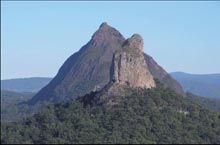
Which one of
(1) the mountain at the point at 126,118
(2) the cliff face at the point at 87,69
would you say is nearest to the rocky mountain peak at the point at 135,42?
(1) the mountain at the point at 126,118

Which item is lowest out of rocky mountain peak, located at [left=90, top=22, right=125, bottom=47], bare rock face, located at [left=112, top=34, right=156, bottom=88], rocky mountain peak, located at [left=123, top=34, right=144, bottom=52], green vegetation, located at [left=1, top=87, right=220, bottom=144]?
green vegetation, located at [left=1, top=87, right=220, bottom=144]

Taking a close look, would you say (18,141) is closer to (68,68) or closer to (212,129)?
(212,129)

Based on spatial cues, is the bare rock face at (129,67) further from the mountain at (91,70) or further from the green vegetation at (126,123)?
the mountain at (91,70)

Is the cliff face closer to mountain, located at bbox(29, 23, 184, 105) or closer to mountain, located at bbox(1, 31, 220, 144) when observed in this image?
mountain, located at bbox(29, 23, 184, 105)

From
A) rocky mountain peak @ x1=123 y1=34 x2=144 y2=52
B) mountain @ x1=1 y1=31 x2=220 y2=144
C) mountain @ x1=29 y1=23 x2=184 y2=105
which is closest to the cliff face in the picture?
mountain @ x1=29 y1=23 x2=184 y2=105

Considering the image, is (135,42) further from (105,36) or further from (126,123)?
(105,36)

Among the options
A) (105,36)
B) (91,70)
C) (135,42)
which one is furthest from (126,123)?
(105,36)

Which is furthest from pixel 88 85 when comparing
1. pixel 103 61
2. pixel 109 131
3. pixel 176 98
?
pixel 109 131
